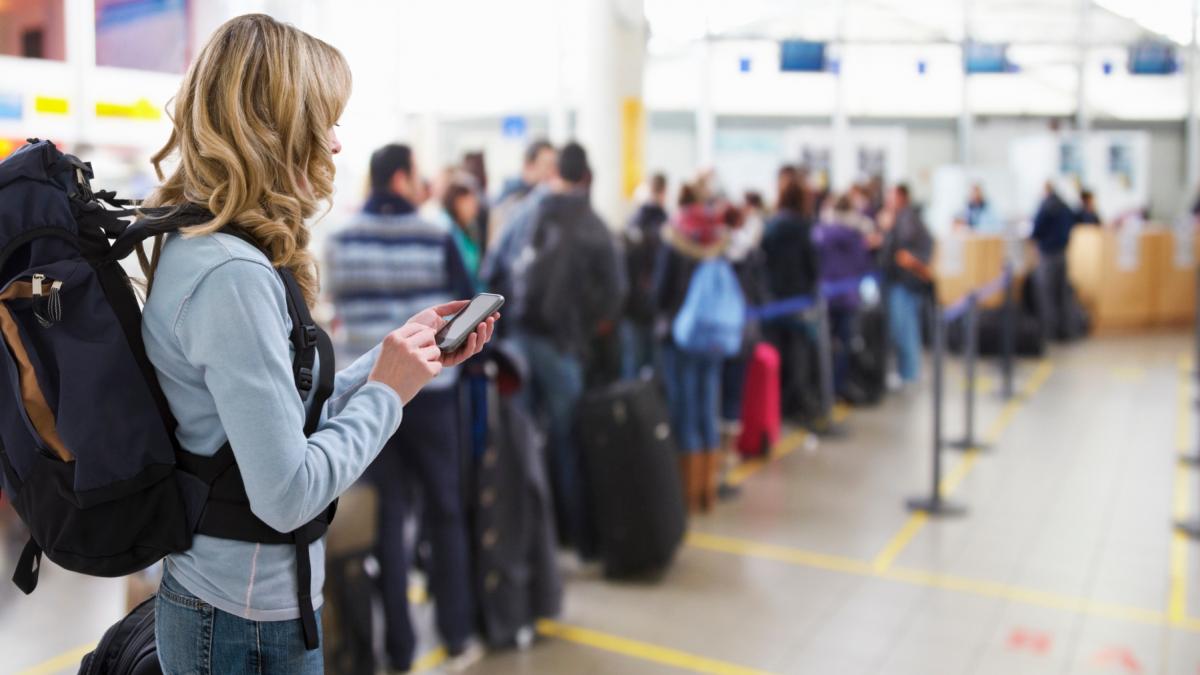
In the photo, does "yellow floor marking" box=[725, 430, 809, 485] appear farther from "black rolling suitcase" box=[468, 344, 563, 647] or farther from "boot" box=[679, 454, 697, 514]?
"black rolling suitcase" box=[468, 344, 563, 647]

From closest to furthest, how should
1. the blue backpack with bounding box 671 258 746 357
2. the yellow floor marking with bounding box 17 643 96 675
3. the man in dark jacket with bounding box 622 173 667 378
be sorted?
the yellow floor marking with bounding box 17 643 96 675, the blue backpack with bounding box 671 258 746 357, the man in dark jacket with bounding box 622 173 667 378

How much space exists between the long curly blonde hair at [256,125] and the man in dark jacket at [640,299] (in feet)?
14.4

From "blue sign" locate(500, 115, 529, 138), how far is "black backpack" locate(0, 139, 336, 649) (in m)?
9.50

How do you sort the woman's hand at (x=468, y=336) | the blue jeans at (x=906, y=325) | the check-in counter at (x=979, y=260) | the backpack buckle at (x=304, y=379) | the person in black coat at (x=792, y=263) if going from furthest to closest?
the check-in counter at (x=979, y=260)
the blue jeans at (x=906, y=325)
the person in black coat at (x=792, y=263)
the woman's hand at (x=468, y=336)
the backpack buckle at (x=304, y=379)

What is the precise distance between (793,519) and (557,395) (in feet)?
5.54

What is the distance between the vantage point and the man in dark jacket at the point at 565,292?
4711 millimetres

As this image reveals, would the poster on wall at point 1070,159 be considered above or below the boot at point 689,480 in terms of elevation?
above

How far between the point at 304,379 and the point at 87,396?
0.28 m

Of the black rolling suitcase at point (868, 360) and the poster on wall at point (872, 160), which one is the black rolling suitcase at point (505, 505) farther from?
the poster on wall at point (872, 160)

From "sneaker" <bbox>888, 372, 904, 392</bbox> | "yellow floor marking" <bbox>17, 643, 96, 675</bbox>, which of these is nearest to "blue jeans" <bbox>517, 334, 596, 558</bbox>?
"yellow floor marking" <bbox>17, 643, 96, 675</bbox>

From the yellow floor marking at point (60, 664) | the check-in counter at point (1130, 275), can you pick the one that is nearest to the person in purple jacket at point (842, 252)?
the check-in counter at point (1130, 275)

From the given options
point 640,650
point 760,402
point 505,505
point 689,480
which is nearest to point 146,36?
point 505,505

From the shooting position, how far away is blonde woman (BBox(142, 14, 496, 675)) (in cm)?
141

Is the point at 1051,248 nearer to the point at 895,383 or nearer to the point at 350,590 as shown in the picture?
the point at 895,383
